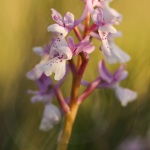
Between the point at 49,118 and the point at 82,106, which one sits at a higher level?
the point at 49,118

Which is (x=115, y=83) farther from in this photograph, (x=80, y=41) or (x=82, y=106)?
(x=82, y=106)

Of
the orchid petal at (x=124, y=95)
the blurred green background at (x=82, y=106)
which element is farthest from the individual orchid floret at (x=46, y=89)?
the blurred green background at (x=82, y=106)

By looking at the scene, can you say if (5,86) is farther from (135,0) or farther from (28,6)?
(135,0)

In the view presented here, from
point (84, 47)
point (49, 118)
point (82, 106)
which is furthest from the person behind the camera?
point (82, 106)

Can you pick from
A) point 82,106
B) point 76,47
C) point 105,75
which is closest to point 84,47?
point 76,47

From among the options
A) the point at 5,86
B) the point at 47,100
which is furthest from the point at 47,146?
the point at 5,86

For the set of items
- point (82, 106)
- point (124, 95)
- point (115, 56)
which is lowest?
point (82, 106)

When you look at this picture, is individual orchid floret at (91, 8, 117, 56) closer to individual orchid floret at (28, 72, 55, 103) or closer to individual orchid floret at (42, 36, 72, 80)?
individual orchid floret at (42, 36, 72, 80)

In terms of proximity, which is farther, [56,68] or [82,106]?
[82,106]

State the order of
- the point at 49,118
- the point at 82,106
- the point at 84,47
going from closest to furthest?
the point at 84,47 → the point at 49,118 → the point at 82,106
